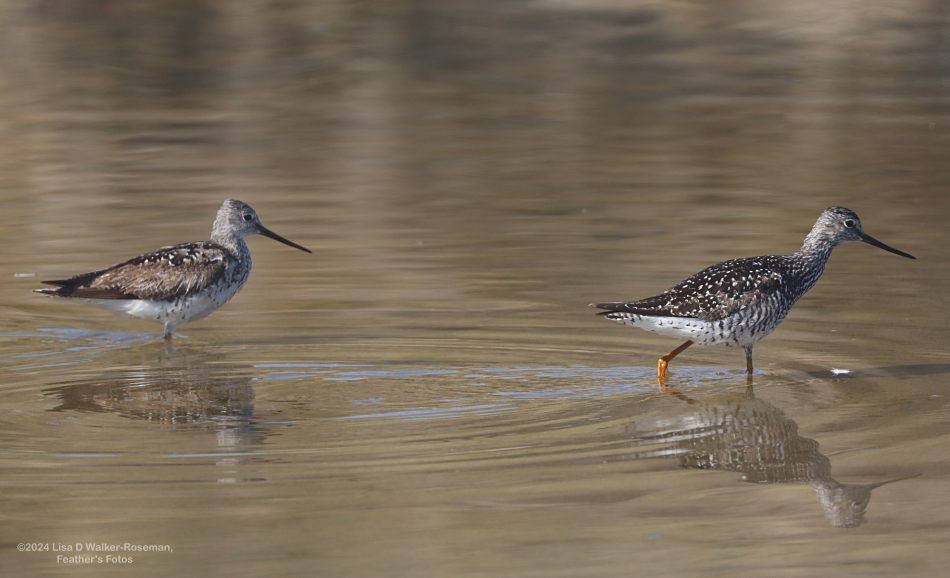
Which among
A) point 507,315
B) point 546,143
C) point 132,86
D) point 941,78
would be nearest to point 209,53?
point 132,86

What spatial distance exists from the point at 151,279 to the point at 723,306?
4.62 m

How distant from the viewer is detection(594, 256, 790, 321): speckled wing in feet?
35.0

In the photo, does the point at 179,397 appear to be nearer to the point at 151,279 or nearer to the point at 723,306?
the point at 151,279

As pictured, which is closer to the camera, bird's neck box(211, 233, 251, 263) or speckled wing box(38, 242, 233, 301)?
speckled wing box(38, 242, 233, 301)

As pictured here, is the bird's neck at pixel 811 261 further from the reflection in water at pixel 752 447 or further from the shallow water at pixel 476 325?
the reflection in water at pixel 752 447

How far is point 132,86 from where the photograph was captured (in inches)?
1048

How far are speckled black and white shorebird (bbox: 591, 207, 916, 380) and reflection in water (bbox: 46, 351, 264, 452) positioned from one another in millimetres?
2630

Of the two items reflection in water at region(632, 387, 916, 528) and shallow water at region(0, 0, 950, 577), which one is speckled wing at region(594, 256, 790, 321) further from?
reflection in water at region(632, 387, 916, 528)

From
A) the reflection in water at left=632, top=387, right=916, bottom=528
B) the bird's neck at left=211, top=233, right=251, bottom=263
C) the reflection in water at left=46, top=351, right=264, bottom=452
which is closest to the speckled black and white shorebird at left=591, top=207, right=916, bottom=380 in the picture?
the reflection in water at left=632, top=387, right=916, bottom=528

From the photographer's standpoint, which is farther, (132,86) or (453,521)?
(132,86)

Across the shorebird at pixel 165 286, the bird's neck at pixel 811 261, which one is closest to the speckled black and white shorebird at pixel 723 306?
the bird's neck at pixel 811 261

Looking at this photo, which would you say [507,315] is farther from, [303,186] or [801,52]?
[801,52]

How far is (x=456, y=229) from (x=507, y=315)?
365cm

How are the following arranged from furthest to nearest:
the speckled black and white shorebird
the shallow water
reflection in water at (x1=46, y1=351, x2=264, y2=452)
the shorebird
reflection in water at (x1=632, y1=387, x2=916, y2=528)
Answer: the shorebird → the speckled black and white shorebird → reflection in water at (x1=46, y1=351, x2=264, y2=452) → reflection in water at (x1=632, y1=387, x2=916, y2=528) → the shallow water
